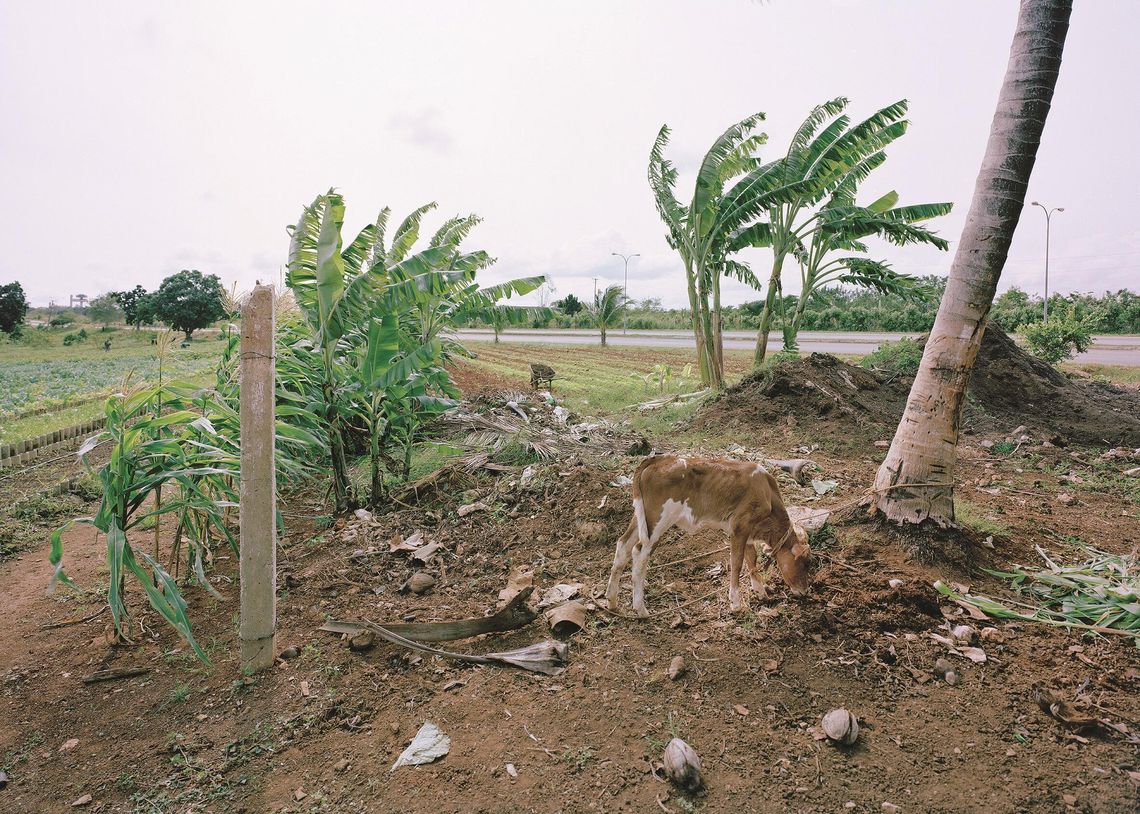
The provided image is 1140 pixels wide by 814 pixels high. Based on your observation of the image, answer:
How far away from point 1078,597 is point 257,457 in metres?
4.91

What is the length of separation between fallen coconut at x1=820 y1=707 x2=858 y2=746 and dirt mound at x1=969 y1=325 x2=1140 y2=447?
7903 mm

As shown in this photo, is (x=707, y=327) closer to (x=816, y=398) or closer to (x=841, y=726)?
(x=816, y=398)

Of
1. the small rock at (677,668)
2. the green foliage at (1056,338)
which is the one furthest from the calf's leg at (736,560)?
the green foliage at (1056,338)

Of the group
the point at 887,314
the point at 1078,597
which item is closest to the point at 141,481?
the point at 1078,597

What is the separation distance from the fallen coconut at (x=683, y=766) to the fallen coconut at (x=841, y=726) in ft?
2.15

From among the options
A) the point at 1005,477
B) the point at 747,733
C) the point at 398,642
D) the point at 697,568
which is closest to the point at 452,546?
the point at 398,642

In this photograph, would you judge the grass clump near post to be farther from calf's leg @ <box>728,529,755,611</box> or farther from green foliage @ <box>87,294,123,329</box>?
green foliage @ <box>87,294,123,329</box>

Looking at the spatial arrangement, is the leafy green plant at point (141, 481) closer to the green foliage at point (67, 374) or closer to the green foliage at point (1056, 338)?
the green foliage at point (67, 374)

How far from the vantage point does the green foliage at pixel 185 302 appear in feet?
177

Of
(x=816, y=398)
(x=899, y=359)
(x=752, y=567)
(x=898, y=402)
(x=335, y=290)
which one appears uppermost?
(x=335, y=290)

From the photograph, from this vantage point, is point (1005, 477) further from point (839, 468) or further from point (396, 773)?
point (396, 773)

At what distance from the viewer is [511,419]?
929cm

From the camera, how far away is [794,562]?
369 cm

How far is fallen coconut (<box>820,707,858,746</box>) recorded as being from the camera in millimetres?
2863
